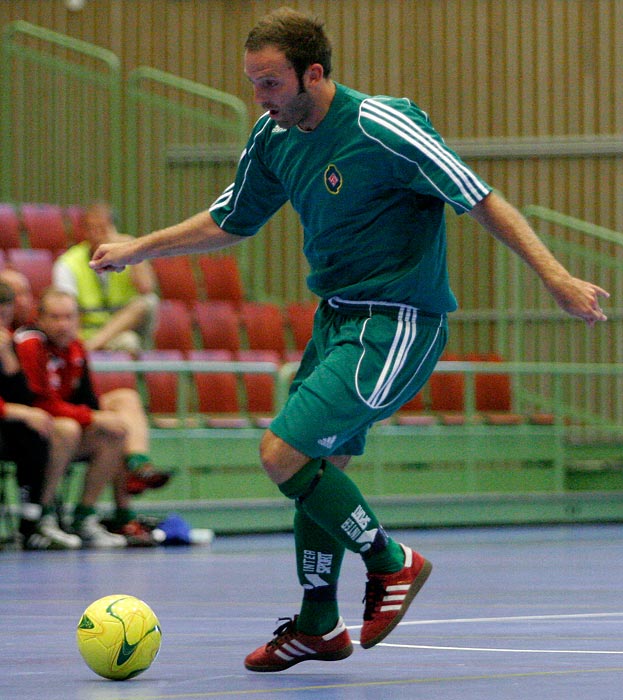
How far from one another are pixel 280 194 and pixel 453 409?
821 cm

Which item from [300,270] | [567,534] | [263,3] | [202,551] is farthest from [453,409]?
[263,3]

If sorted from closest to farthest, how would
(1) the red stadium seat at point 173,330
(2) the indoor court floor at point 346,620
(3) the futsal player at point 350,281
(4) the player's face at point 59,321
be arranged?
1. (2) the indoor court floor at point 346,620
2. (3) the futsal player at point 350,281
3. (4) the player's face at point 59,321
4. (1) the red stadium seat at point 173,330

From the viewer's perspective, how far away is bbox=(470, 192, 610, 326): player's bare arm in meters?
3.72

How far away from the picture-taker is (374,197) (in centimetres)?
397

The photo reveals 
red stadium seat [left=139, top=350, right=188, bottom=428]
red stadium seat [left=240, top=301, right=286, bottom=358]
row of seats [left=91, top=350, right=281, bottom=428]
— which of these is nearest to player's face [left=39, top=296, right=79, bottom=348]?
row of seats [left=91, top=350, right=281, bottom=428]

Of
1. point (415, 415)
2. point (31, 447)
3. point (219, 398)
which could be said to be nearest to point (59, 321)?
point (31, 447)

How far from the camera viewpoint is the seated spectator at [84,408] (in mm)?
8969

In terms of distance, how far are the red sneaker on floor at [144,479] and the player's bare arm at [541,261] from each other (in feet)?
18.7

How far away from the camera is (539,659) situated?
391 centimetres

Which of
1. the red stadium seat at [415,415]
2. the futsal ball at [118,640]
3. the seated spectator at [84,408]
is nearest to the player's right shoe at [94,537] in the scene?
the seated spectator at [84,408]

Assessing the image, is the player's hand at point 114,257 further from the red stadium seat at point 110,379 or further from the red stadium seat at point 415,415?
the red stadium seat at point 415,415

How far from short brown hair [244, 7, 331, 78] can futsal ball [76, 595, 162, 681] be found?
4.64 feet

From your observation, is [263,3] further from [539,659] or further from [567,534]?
[539,659]

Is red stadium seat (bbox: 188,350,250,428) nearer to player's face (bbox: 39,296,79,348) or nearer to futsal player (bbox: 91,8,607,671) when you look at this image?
player's face (bbox: 39,296,79,348)
